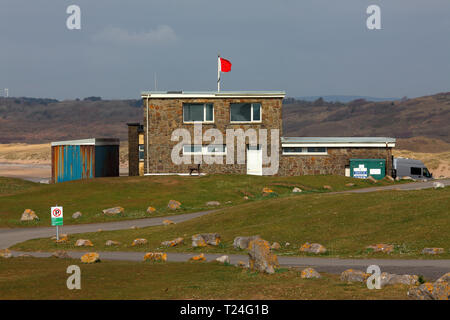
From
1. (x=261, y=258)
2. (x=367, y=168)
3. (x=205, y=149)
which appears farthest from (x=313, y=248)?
(x=367, y=168)

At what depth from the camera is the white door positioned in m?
61.4

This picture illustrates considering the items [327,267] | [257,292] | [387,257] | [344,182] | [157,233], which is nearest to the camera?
[257,292]

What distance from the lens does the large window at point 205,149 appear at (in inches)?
2408

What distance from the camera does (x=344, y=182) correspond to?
55750mm

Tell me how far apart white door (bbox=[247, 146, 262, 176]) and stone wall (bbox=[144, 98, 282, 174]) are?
2.15 ft

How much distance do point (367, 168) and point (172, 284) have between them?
1773 inches

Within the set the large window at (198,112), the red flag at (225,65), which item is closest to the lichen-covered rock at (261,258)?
the large window at (198,112)

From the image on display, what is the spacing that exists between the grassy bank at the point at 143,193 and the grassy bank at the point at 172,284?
22.0m

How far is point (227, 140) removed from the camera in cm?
6100

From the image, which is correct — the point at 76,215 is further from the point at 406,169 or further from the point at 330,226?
the point at 406,169

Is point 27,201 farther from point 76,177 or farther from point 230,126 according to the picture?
point 230,126

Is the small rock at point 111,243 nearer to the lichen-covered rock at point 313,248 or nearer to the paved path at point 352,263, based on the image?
the paved path at point 352,263
